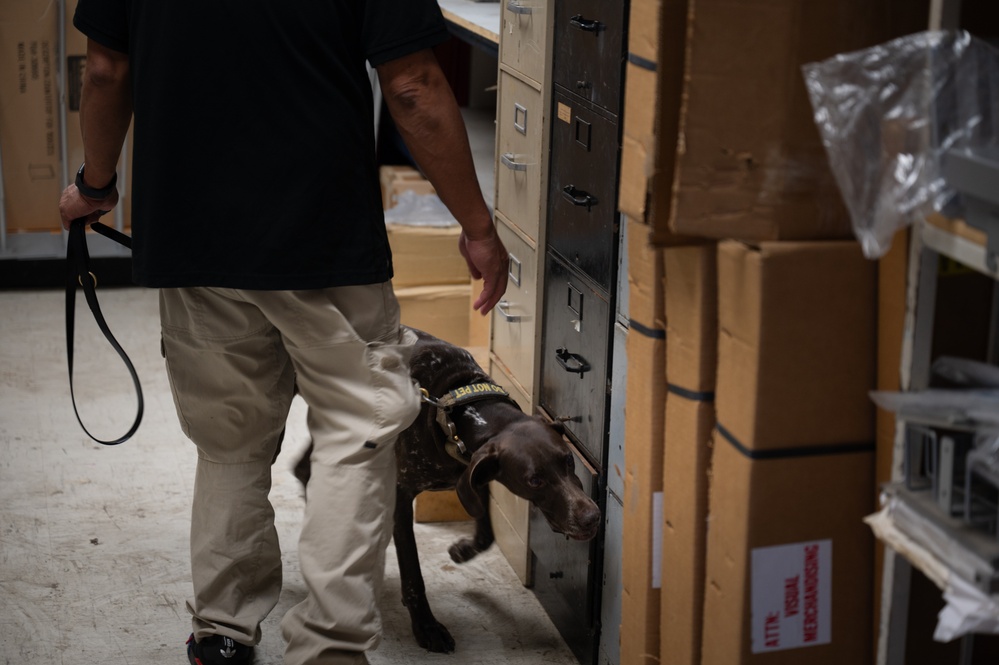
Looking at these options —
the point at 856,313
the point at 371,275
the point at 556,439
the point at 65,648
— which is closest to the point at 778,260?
the point at 856,313

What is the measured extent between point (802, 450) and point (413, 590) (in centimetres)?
127

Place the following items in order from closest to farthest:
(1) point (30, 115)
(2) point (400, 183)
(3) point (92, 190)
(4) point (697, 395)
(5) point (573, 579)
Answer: (4) point (697, 395) → (3) point (92, 190) → (5) point (573, 579) → (2) point (400, 183) → (1) point (30, 115)

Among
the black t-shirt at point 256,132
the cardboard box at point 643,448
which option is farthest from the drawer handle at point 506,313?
the cardboard box at point 643,448

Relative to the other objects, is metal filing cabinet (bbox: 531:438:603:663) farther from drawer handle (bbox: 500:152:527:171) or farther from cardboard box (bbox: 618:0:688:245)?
cardboard box (bbox: 618:0:688:245)

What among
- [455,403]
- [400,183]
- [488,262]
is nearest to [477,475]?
[455,403]

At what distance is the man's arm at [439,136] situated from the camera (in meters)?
2.03

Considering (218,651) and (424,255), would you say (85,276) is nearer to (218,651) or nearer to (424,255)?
(218,651)

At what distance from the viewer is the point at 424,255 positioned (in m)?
3.39

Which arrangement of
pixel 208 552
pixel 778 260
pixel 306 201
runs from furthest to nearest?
pixel 208 552
pixel 306 201
pixel 778 260

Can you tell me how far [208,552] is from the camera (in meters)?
2.38

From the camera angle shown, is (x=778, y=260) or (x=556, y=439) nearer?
(x=778, y=260)

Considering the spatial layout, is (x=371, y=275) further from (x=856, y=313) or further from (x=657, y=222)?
(x=856, y=313)

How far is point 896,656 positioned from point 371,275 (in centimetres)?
105

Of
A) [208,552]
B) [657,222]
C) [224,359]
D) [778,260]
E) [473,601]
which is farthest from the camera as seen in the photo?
[473,601]
